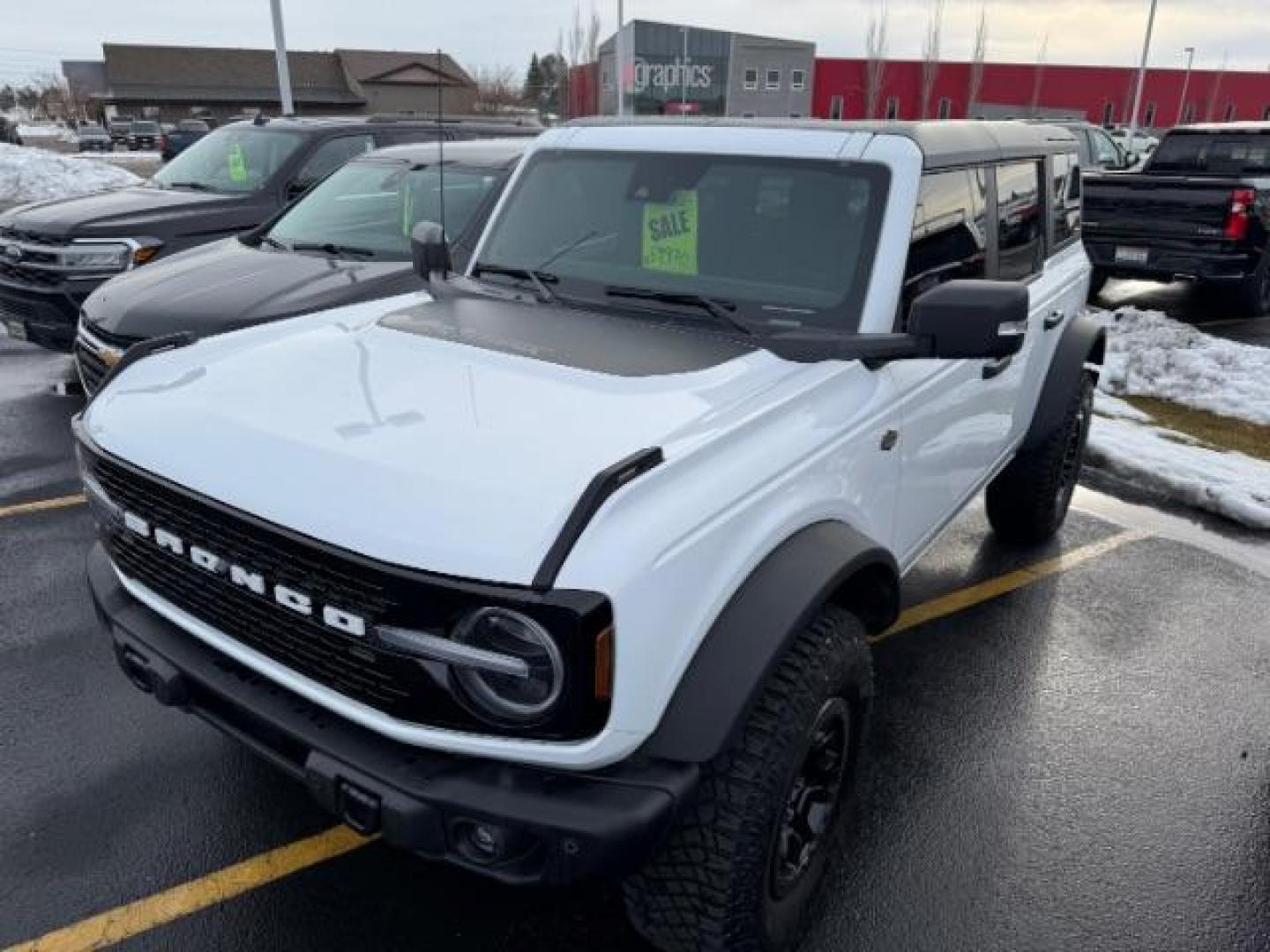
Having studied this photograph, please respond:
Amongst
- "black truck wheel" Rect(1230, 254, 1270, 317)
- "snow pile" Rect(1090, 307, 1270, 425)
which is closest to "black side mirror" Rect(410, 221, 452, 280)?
"snow pile" Rect(1090, 307, 1270, 425)

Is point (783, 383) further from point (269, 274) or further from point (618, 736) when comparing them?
point (269, 274)

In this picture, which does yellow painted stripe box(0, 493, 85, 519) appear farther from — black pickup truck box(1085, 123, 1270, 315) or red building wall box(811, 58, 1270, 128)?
red building wall box(811, 58, 1270, 128)

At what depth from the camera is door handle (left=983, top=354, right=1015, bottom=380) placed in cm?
352

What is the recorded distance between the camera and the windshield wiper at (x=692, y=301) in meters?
2.88

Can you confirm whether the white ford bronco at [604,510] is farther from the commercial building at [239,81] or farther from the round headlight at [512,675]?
the commercial building at [239,81]

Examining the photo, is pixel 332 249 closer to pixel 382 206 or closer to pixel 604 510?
pixel 382 206

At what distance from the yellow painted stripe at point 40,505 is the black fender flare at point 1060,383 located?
4881mm

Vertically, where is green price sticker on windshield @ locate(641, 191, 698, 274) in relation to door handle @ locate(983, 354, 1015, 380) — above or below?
above

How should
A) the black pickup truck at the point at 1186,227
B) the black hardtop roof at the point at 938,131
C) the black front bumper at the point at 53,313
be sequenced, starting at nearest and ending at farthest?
the black hardtop roof at the point at 938,131, the black front bumper at the point at 53,313, the black pickup truck at the point at 1186,227

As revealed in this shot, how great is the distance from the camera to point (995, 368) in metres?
3.60

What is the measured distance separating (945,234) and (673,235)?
0.90 metres

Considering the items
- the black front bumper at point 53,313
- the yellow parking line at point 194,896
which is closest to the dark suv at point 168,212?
the black front bumper at point 53,313

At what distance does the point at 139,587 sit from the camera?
2.54m

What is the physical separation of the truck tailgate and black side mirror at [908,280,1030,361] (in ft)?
28.9
